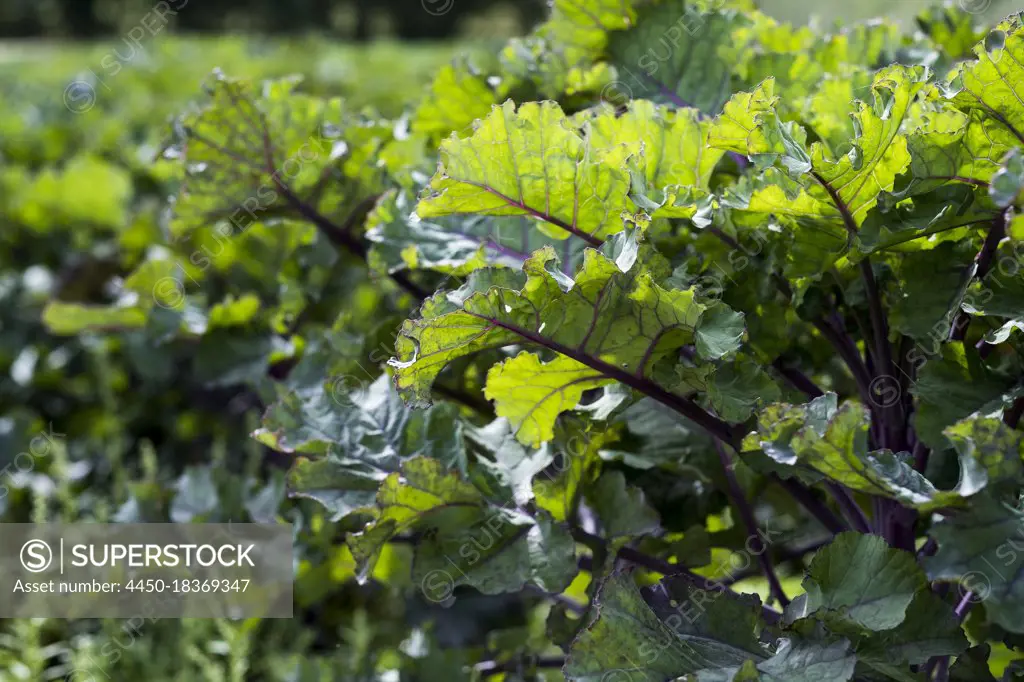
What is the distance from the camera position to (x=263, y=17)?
83.7 ft

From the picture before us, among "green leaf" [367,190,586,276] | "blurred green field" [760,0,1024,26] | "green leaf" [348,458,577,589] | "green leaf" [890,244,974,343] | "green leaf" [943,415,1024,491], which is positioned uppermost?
"green leaf" [890,244,974,343]

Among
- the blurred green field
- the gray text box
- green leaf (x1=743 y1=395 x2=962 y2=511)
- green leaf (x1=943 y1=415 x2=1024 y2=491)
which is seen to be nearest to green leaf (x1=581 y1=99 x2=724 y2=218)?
green leaf (x1=743 y1=395 x2=962 y2=511)

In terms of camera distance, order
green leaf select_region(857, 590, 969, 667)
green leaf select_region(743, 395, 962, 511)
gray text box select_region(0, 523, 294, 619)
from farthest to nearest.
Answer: gray text box select_region(0, 523, 294, 619), green leaf select_region(857, 590, 969, 667), green leaf select_region(743, 395, 962, 511)

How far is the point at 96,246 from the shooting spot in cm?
373

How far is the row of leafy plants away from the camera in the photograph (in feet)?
3.96

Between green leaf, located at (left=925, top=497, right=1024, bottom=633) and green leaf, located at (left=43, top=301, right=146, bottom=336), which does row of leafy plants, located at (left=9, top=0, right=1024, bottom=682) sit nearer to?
green leaf, located at (left=925, top=497, right=1024, bottom=633)

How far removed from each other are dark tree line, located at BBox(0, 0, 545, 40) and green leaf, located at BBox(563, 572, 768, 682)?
2258 cm

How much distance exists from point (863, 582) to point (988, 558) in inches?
6.4

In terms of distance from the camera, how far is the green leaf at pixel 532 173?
1249mm

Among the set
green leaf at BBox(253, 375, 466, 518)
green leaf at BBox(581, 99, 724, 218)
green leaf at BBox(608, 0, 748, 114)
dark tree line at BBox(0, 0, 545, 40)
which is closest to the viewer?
green leaf at BBox(581, 99, 724, 218)

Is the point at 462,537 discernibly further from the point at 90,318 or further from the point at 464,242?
the point at 90,318

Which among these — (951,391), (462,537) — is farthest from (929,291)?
(462,537)

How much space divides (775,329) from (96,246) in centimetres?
305

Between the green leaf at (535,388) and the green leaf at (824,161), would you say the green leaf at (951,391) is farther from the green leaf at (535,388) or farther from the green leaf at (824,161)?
the green leaf at (535,388)
